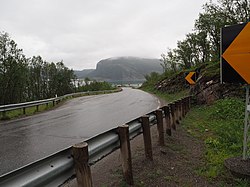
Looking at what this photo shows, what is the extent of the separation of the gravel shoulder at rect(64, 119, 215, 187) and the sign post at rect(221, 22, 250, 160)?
45.8 inches

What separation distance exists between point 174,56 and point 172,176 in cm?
4463

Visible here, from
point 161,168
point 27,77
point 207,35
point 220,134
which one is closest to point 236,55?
point 161,168

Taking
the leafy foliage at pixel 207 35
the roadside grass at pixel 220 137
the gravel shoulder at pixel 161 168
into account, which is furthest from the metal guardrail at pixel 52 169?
the leafy foliage at pixel 207 35

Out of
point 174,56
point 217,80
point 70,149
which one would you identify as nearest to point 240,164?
point 70,149

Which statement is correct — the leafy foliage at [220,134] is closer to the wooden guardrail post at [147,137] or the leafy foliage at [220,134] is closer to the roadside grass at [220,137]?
the roadside grass at [220,137]

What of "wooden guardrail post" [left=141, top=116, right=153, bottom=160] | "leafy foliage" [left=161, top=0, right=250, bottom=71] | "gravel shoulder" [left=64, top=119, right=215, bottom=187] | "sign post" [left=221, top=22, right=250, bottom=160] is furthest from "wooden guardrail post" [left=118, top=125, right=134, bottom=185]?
"leafy foliage" [left=161, top=0, right=250, bottom=71]

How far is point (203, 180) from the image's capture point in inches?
152

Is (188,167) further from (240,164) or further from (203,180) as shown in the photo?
(240,164)

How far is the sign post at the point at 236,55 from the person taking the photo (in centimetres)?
373

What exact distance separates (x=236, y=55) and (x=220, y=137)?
10.8ft

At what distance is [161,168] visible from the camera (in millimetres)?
4273

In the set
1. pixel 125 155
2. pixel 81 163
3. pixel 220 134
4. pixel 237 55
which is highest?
pixel 237 55

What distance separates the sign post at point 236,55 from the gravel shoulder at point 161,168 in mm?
1163

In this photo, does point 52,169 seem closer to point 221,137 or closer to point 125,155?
point 125,155
